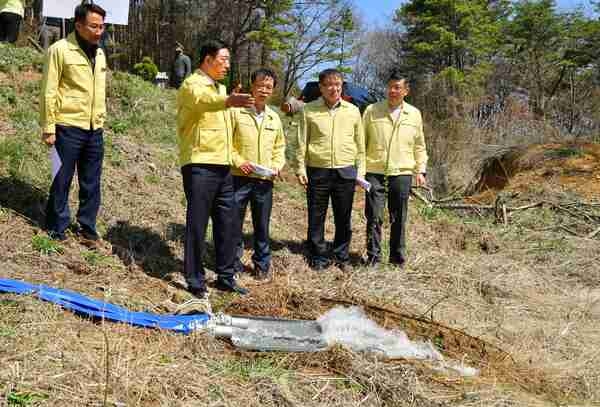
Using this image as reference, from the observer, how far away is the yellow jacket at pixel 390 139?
555 centimetres

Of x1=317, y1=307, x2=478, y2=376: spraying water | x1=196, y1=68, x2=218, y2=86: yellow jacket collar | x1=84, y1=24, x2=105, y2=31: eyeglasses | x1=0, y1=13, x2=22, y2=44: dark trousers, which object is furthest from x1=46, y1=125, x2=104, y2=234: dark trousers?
x1=0, y1=13, x2=22, y2=44: dark trousers

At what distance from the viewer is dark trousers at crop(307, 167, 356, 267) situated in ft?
17.6

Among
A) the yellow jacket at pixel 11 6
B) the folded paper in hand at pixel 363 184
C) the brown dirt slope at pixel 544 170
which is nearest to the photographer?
the folded paper in hand at pixel 363 184

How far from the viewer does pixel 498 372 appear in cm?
340

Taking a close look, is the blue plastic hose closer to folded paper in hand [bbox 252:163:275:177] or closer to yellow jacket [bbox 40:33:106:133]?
yellow jacket [bbox 40:33:106:133]

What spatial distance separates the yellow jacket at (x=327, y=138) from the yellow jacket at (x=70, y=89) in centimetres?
181

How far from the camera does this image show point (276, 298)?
412 cm

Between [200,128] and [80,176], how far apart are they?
1.20 metres

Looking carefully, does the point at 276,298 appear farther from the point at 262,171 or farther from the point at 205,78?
the point at 205,78

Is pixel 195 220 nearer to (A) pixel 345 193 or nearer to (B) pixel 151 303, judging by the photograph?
(B) pixel 151 303

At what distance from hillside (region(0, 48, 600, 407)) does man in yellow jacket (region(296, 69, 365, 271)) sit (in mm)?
311

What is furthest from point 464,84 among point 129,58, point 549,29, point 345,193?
point 345,193

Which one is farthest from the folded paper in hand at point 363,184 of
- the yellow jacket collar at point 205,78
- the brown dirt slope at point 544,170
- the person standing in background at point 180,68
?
the person standing in background at point 180,68

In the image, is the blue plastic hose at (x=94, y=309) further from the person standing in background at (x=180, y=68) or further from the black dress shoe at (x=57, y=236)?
the person standing in background at (x=180, y=68)
